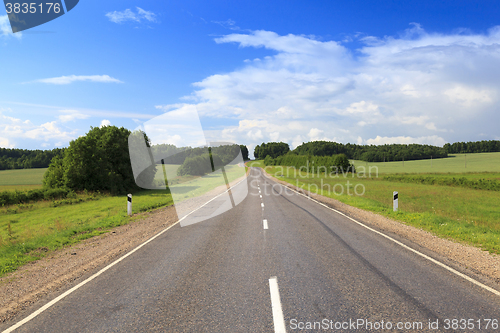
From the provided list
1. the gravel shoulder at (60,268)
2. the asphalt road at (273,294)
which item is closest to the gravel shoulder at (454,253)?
the asphalt road at (273,294)

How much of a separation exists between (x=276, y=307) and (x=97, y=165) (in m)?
36.6

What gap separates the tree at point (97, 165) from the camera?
1293 inches

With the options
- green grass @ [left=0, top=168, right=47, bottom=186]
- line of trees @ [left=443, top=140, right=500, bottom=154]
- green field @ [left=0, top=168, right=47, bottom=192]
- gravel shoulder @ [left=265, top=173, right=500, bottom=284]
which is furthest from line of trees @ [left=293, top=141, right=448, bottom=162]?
gravel shoulder @ [left=265, top=173, right=500, bottom=284]

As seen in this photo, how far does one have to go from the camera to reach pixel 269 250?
7555 mm

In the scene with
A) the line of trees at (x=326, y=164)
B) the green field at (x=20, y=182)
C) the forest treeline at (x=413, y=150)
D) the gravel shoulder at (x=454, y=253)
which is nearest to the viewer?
the gravel shoulder at (x=454, y=253)

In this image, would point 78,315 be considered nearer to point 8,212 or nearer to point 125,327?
point 125,327

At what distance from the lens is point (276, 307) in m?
4.29

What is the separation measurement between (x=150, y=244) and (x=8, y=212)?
21577mm

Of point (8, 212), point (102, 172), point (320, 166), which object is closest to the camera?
point (8, 212)

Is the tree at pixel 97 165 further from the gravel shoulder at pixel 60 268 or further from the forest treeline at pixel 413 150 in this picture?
the forest treeline at pixel 413 150

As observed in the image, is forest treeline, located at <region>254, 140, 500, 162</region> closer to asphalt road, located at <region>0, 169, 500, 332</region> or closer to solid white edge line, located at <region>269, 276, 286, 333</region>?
asphalt road, located at <region>0, 169, 500, 332</region>

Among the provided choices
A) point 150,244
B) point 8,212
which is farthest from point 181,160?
point 150,244

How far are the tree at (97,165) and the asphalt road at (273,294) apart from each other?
101ft

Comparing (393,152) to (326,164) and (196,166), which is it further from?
(196,166)
